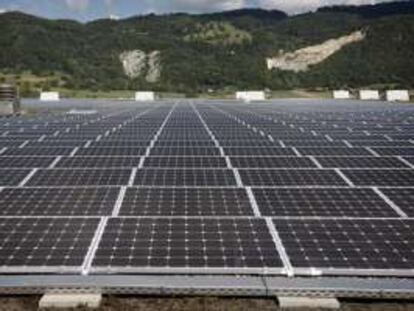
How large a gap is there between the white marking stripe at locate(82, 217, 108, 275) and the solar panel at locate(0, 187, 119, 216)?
0.68 m

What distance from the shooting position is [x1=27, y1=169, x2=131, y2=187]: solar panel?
50.7 feet

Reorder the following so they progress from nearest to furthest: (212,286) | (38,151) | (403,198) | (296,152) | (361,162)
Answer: (212,286) < (403,198) < (361,162) < (296,152) < (38,151)

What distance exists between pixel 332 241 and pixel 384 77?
18810 cm

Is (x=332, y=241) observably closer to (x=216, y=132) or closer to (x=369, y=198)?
(x=369, y=198)

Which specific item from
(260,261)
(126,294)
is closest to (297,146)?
(260,261)

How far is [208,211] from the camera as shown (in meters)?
13.2

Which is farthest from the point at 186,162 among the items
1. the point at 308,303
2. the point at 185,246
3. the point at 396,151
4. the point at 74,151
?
the point at 308,303

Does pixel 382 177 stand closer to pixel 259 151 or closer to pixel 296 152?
pixel 296 152

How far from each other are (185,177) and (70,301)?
681 centimetres

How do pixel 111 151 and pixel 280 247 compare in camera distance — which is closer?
pixel 280 247

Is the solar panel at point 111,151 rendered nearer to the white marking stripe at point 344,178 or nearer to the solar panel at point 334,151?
the solar panel at point 334,151

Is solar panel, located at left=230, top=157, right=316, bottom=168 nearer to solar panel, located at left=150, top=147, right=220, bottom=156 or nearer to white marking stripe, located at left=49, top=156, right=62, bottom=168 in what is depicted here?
solar panel, located at left=150, top=147, right=220, bottom=156

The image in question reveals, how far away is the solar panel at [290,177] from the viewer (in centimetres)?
1560

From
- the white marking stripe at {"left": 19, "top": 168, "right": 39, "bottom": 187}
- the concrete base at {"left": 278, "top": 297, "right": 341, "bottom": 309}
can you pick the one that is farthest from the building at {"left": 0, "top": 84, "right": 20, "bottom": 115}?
the concrete base at {"left": 278, "top": 297, "right": 341, "bottom": 309}
